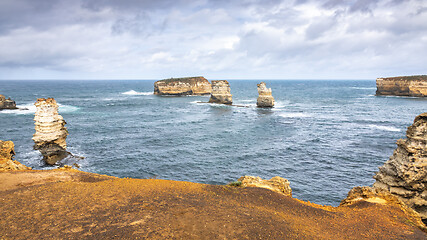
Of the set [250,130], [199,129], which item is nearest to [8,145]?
[199,129]

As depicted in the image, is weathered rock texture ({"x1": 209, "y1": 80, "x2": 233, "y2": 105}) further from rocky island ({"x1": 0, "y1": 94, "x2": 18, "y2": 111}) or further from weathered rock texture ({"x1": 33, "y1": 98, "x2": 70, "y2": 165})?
weathered rock texture ({"x1": 33, "y1": 98, "x2": 70, "y2": 165})

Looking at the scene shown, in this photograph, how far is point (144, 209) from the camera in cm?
1404

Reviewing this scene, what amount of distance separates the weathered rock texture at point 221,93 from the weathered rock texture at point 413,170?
81.5 meters

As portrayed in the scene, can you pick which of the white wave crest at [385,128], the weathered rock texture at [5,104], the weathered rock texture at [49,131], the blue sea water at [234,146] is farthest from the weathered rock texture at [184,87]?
the weathered rock texture at [49,131]

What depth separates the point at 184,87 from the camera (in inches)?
5428

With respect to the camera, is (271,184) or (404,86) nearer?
(271,184)

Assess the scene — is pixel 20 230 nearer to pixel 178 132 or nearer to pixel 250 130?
pixel 178 132

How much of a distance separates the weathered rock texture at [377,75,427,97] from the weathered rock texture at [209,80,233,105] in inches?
3287

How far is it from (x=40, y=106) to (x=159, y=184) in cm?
2451

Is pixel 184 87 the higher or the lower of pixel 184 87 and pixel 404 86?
the lower

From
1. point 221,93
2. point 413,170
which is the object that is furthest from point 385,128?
point 221,93

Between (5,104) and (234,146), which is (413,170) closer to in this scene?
(234,146)

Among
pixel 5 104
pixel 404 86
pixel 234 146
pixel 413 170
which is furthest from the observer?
pixel 404 86

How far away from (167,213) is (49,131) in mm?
28110
